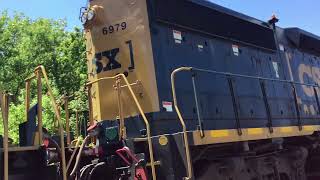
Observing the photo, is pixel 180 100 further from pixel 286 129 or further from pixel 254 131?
pixel 286 129

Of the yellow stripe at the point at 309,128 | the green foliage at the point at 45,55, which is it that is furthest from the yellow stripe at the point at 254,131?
the green foliage at the point at 45,55

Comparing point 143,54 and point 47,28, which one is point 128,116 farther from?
point 47,28

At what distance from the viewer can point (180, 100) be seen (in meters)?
6.05

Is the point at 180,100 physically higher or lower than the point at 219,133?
higher

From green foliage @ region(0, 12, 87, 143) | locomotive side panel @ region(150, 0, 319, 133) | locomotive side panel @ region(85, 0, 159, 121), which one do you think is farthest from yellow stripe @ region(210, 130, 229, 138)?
green foliage @ region(0, 12, 87, 143)

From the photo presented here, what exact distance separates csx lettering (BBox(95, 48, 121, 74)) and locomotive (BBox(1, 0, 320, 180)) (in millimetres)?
15

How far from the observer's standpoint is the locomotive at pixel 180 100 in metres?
5.05

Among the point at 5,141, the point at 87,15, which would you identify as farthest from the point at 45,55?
the point at 5,141

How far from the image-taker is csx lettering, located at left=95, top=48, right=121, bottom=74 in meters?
6.21

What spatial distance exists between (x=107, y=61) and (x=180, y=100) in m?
1.22

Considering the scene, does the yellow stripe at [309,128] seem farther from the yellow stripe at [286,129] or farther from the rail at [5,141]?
the rail at [5,141]

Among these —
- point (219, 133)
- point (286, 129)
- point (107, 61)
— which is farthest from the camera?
point (286, 129)

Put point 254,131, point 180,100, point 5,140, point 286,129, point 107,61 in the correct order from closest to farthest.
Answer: point 5,140, point 180,100, point 254,131, point 107,61, point 286,129

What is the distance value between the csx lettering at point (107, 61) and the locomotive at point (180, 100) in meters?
0.01
